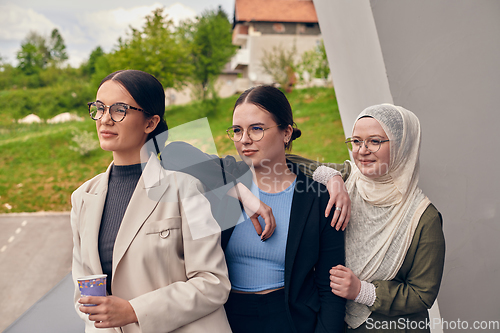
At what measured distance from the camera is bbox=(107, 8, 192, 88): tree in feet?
50.3

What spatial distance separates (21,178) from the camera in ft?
50.4

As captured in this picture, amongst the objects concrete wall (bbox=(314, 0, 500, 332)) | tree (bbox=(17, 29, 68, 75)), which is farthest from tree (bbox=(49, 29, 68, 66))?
concrete wall (bbox=(314, 0, 500, 332))

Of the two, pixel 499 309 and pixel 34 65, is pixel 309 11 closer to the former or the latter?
pixel 34 65

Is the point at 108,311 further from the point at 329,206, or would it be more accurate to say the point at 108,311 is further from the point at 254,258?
the point at 329,206

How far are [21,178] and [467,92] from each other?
704 inches

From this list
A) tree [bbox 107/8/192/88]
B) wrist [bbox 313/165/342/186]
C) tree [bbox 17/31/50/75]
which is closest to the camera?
wrist [bbox 313/165/342/186]

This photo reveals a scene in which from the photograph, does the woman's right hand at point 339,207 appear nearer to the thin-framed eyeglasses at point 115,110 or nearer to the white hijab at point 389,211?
the white hijab at point 389,211

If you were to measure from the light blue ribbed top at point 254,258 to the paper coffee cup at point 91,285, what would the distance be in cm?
53

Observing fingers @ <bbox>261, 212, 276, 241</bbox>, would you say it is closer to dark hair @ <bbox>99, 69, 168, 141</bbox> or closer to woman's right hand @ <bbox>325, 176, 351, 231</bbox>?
woman's right hand @ <bbox>325, 176, 351, 231</bbox>

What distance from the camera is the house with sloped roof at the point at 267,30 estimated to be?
23.0 metres

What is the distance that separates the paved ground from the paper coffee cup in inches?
296

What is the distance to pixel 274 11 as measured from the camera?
24281 mm

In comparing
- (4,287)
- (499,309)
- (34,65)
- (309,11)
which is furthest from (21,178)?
(309,11)

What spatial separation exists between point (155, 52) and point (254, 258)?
16393mm
